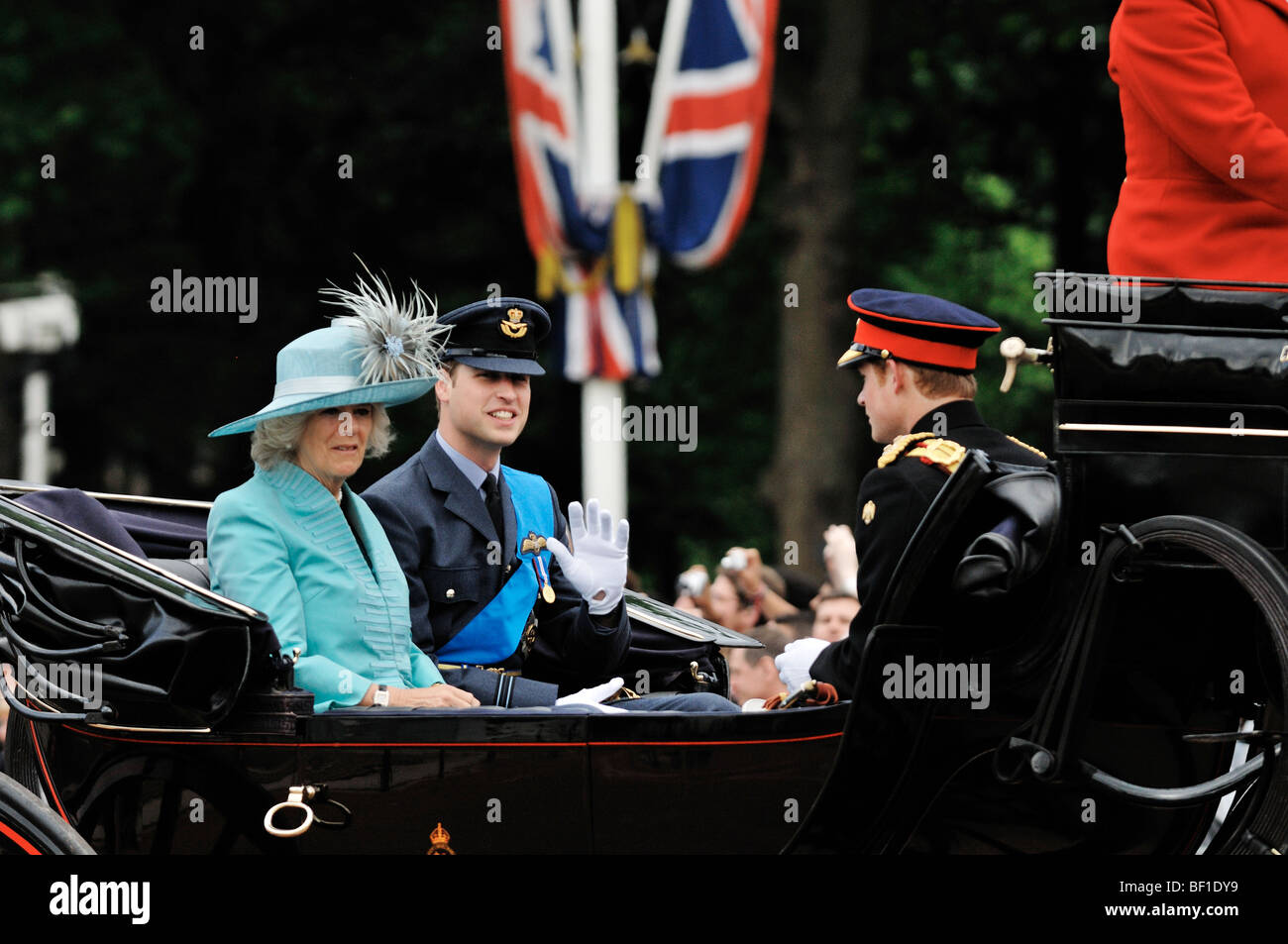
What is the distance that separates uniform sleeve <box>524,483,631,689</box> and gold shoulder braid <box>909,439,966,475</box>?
3.87 feet

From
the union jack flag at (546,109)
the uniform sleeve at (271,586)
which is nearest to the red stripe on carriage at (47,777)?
the uniform sleeve at (271,586)

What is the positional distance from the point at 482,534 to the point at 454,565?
103mm

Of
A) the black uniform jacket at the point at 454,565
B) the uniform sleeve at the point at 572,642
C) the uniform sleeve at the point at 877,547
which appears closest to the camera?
the uniform sleeve at the point at 877,547

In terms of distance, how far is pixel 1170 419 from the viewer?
3.40 metres

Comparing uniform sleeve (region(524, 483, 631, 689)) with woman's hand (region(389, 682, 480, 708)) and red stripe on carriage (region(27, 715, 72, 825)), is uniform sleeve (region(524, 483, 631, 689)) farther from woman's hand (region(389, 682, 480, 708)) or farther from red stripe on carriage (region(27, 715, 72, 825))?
red stripe on carriage (region(27, 715, 72, 825))

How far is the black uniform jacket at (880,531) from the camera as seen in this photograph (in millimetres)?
3678

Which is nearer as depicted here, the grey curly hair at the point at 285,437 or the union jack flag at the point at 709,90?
the grey curly hair at the point at 285,437

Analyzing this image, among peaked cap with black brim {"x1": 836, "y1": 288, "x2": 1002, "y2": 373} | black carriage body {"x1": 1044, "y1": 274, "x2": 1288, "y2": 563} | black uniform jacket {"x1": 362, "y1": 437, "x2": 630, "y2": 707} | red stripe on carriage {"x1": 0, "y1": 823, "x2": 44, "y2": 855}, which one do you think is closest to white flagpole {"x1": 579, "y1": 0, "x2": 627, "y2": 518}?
black uniform jacket {"x1": 362, "y1": 437, "x2": 630, "y2": 707}

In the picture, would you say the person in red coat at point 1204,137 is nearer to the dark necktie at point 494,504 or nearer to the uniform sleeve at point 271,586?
the dark necktie at point 494,504

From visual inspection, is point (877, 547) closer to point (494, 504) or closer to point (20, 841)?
point (494, 504)

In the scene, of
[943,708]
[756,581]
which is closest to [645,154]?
[756,581]

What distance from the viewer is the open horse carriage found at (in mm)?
3385
